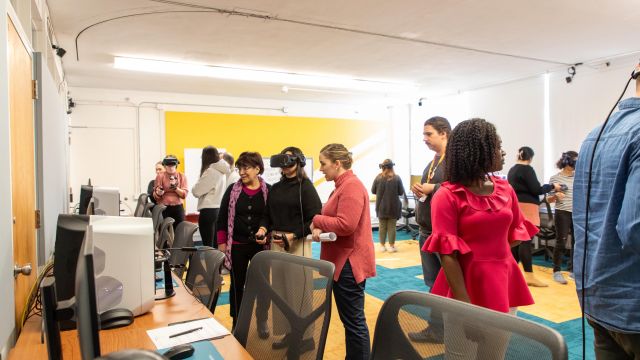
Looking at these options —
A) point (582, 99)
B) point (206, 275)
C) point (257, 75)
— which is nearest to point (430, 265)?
point (206, 275)

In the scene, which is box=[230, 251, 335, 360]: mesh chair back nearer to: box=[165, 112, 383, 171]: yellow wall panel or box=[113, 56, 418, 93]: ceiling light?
box=[113, 56, 418, 93]: ceiling light

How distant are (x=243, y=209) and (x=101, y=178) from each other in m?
5.35

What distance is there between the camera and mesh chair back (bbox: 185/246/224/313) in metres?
2.24

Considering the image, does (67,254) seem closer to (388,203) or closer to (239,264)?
(239,264)

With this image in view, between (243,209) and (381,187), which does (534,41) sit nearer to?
(381,187)

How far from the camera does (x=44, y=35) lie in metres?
3.32

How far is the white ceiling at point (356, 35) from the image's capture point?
3945 millimetres

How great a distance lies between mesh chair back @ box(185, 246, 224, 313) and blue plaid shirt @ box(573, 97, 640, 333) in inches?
62.2

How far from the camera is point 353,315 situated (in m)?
2.63

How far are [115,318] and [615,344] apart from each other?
1790mm

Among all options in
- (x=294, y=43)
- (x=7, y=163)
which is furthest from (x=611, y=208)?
(x=294, y=43)

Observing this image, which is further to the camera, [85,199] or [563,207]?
[563,207]

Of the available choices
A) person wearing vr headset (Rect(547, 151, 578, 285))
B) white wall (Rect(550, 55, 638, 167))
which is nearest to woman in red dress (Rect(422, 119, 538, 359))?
person wearing vr headset (Rect(547, 151, 578, 285))

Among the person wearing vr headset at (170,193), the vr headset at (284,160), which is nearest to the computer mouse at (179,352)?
the vr headset at (284,160)
